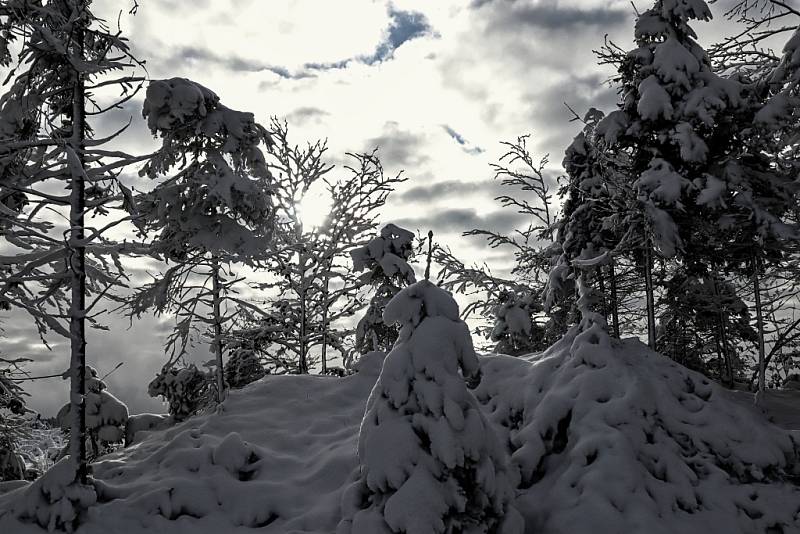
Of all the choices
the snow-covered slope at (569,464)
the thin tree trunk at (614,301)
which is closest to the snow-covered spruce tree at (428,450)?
the snow-covered slope at (569,464)

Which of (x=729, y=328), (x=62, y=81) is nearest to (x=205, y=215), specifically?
(x=62, y=81)

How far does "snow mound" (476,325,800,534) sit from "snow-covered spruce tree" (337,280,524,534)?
3.67 feet

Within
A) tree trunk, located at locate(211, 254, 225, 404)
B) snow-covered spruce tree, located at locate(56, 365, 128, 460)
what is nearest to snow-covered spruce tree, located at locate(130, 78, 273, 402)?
tree trunk, located at locate(211, 254, 225, 404)

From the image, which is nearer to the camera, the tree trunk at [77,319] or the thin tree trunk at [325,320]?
the tree trunk at [77,319]

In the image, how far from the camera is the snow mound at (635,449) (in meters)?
7.20

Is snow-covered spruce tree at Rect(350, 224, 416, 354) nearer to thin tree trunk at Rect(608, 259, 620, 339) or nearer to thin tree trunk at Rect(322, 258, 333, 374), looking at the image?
thin tree trunk at Rect(322, 258, 333, 374)

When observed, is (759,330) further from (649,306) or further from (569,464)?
(569,464)

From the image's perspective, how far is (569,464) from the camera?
26.0ft

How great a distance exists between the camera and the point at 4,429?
1421 cm

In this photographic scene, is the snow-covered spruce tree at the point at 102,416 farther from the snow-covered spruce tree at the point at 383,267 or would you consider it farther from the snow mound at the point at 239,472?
the snow-covered spruce tree at the point at 383,267

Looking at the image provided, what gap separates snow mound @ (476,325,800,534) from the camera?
283 inches

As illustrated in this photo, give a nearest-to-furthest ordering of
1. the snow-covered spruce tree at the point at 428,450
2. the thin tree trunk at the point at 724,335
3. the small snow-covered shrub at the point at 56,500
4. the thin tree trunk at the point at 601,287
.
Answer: the snow-covered spruce tree at the point at 428,450 < the small snow-covered shrub at the point at 56,500 < the thin tree trunk at the point at 601,287 < the thin tree trunk at the point at 724,335

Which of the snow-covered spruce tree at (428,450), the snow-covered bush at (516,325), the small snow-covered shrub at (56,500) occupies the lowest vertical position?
the small snow-covered shrub at (56,500)

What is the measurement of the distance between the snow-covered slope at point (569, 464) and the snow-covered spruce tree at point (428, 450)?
1268mm
